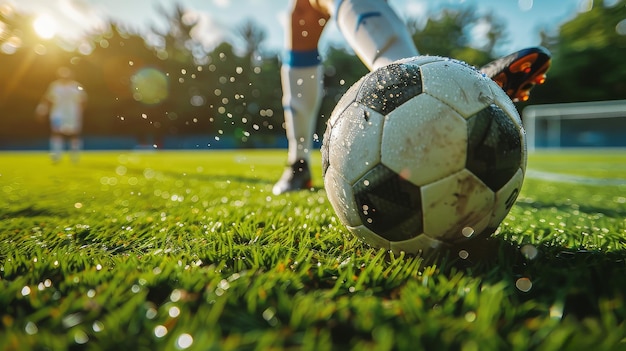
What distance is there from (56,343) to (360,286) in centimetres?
74

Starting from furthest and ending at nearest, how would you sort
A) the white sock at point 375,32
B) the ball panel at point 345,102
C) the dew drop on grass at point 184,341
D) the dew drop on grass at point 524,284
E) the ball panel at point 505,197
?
the white sock at point 375,32 → the ball panel at point 345,102 → the ball panel at point 505,197 → the dew drop on grass at point 524,284 → the dew drop on grass at point 184,341

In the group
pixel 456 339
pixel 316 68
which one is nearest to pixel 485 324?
pixel 456 339

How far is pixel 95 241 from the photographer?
1.90 m

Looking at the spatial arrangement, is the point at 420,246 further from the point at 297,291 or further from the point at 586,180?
the point at 586,180

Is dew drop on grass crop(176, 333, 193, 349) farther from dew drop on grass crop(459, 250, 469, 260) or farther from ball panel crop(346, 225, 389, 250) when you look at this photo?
dew drop on grass crop(459, 250, 469, 260)

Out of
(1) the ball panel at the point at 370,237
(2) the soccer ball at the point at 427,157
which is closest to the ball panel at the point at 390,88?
(2) the soccer ball at the point at 427,157

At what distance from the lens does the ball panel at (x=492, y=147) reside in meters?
1.39

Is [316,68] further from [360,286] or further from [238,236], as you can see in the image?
[360,286]

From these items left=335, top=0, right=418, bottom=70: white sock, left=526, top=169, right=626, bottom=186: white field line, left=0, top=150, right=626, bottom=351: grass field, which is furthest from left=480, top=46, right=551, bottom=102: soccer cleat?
left=526, top=169, right=626, bottom=186: white field line

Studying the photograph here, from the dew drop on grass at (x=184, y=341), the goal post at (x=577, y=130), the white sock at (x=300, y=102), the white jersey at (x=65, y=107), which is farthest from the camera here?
the goal post at (x=577, y=130)

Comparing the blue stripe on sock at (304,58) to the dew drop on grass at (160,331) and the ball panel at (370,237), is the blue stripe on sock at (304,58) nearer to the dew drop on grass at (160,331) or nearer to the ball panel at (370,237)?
the ball panel at (370,237)

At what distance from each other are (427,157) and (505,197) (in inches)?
14.1

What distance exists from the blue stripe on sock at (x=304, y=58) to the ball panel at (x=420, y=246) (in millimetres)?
2315

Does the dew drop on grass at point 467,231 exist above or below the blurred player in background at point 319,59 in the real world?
below
